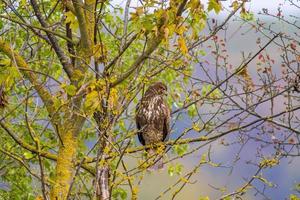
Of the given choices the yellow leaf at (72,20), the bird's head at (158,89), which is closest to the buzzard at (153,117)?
the bird's head at (158,89)

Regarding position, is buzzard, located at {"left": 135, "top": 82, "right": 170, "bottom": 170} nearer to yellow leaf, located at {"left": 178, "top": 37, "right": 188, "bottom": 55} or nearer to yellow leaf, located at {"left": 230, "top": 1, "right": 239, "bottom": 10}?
yellow leaf, located at {"left": 230, "top": 1, "right": 239, "bottom": 10}

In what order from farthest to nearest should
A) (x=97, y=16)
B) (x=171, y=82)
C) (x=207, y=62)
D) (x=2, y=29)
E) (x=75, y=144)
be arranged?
1. (x=171, y=82)
2. (x=2, y=29)
3. (x=207, y=62)
4. (x=75, y=144)
5. (x=97, y=16)

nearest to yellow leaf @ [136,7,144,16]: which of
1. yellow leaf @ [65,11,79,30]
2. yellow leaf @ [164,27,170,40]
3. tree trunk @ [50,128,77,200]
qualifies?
yellow leaf @ [164,27,170,40]

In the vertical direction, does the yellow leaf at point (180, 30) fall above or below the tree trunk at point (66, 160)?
above

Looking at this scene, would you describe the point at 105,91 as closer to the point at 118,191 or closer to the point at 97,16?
the point at 97,16

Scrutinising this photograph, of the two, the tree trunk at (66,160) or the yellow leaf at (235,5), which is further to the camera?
the tree trunk at (66,160)

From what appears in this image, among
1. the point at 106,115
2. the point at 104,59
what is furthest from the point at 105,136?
the point at 104,59

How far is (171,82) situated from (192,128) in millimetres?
9966

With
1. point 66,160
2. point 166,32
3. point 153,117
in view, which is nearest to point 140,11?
point 166,32

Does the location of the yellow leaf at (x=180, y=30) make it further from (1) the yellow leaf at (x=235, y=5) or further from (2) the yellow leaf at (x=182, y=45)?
(1) the yellow leaf at (x=235, y=5)

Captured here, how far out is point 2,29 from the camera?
13.5m

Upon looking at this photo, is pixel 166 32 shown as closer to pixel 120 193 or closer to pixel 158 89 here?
pixel 158 89

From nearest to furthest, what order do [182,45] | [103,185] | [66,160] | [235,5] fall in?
[103,185], [182,45], [235,5], [66,160]

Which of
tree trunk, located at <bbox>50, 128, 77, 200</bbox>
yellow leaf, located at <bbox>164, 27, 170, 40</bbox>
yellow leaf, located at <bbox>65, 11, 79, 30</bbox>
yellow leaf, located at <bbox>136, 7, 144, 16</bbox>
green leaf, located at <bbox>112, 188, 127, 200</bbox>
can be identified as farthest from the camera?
green leaf, located at <bbox>112, 188, 127, 200</bbox>
